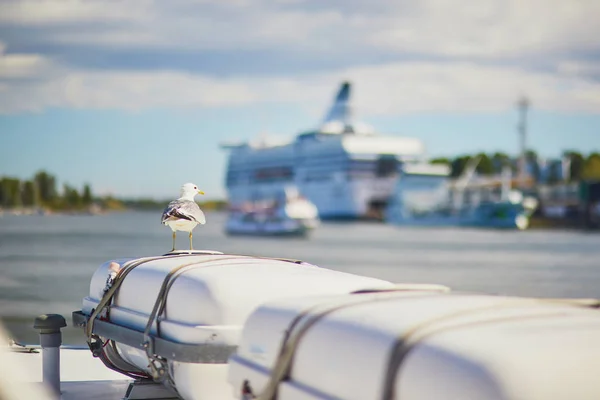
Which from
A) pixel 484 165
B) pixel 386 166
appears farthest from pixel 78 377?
pixel 484 165

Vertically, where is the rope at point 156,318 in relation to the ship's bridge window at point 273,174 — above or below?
below

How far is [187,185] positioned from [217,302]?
1.24 meters

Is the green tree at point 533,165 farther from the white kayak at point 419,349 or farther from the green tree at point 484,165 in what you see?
the white kayak at point 419,349

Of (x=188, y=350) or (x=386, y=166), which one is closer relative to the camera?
(x=188, y=350)

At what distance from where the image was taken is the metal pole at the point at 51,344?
10.5 feet

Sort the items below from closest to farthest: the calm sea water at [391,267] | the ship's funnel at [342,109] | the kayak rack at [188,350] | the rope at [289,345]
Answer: the rope at [289,345] → the kayak rack at [188,350] → the calm sea water at [391,267] → the ship's funnel at [342,109]

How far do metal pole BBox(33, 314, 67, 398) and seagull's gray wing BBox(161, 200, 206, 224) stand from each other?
509 millimetres

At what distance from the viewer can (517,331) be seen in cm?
148

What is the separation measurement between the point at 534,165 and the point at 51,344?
90.5 meters

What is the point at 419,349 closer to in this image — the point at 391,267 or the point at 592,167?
the point at 391,267

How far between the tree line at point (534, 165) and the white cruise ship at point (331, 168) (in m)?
10.4

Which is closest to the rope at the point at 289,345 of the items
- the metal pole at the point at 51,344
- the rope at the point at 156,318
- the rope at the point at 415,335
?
the rope at the point at 415,335

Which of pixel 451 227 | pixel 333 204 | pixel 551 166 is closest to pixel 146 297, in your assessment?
pixel 451 227

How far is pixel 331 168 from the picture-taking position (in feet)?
263
